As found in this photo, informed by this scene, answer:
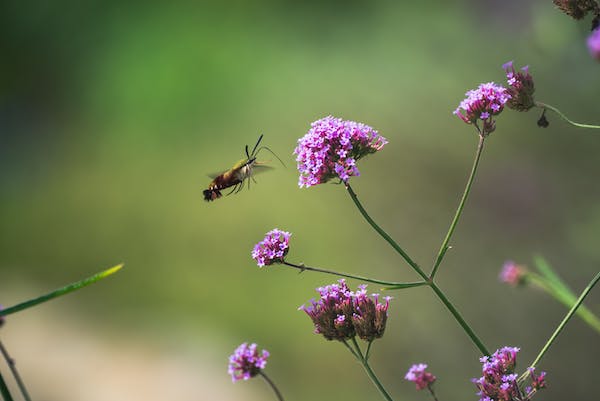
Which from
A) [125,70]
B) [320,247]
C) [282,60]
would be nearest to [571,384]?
[320,247]

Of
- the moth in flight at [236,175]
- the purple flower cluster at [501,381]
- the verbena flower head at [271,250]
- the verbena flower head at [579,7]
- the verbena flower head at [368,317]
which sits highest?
the moth in flight at [236,175]

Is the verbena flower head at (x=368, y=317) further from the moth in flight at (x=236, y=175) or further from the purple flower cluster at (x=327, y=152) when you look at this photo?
the moth in flight at (x=236, y=175)

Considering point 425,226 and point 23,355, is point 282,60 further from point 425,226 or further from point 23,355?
point 23,355

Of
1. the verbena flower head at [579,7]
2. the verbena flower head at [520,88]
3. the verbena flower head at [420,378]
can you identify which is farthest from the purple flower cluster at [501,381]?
the verbena flower head at [579,7]

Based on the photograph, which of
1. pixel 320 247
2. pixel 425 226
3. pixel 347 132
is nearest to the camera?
pixel 347 132

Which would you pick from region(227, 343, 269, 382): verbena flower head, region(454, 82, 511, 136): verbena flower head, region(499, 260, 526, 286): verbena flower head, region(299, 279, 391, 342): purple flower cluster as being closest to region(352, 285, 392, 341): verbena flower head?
region(299, 279, 391, 342): purple flower cluster

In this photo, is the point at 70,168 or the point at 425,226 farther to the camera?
the point at 70,168
